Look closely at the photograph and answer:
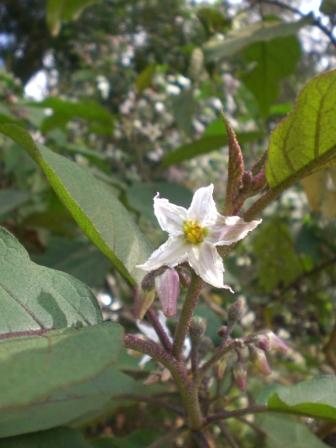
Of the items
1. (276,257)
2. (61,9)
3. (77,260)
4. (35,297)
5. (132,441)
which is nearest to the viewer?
(35,297)

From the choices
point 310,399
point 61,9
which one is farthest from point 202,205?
point 61,9

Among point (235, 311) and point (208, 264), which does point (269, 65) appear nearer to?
point (235, 311)

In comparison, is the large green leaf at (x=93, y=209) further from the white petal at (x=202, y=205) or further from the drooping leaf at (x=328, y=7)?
the drooping leaf at (x=328, y=7)

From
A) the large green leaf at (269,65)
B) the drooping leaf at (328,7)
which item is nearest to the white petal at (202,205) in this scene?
the drooping leaf at (328,7)

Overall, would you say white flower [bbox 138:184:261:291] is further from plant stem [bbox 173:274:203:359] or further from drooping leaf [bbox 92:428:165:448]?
drooping leaf [bbox 92:428:165:448]

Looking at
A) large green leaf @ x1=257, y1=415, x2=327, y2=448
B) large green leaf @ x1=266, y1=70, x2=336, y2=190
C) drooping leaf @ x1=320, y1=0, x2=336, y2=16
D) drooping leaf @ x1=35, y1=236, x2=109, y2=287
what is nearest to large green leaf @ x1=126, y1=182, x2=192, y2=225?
drooping leaf @ x1=35, y1=236, x2=109, y2=287
